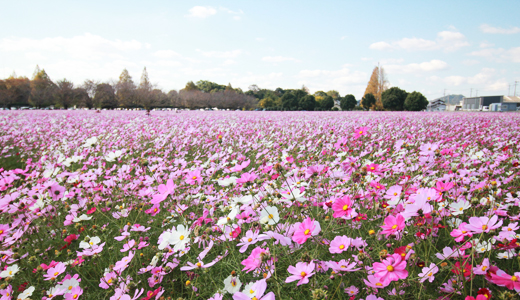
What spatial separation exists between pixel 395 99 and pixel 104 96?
123ft

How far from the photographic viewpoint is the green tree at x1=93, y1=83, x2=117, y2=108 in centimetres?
3525

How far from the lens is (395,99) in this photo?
34.5 m

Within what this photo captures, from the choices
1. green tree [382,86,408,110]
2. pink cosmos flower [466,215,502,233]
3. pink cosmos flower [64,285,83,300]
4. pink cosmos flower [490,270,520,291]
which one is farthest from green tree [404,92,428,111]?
pink cosmos flower [64,285,83,300]

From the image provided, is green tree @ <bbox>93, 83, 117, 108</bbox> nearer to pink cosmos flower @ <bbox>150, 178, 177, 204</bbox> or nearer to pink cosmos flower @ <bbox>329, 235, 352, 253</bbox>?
pink cosmos flower @ <bbox>150, 178, 177, 204</bbox>

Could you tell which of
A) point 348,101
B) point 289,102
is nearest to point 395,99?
point 348,101

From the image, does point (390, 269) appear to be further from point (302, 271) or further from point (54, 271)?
point (54, 271)

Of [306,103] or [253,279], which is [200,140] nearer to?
[253,279]

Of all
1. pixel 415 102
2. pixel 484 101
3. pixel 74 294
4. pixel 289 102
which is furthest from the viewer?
pixel 484 101

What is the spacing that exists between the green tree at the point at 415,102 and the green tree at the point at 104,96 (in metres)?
37.7

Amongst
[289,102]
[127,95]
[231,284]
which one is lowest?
[231,284]

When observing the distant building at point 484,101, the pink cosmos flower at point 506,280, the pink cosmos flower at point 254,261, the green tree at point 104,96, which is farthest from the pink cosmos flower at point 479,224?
the distant building at point 484,101

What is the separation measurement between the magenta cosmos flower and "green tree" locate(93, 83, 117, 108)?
4069 centimetres

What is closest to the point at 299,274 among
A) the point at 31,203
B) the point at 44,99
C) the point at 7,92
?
the point at 31,203

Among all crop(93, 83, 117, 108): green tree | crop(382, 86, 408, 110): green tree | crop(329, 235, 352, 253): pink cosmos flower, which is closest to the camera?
crop(329, 235, 352, 253): pink cosmos flower
